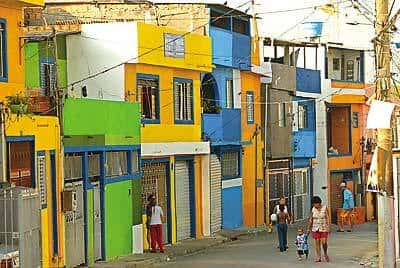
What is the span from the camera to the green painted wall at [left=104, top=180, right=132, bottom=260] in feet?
81.2

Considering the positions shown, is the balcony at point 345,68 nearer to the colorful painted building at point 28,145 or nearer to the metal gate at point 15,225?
the colorful painted building at point 28,145

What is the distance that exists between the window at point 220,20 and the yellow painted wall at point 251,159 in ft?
6.72

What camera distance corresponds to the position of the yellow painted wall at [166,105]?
2834cm

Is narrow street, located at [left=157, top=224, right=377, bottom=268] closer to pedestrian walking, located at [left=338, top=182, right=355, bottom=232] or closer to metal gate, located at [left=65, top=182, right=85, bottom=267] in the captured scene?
metal gate, located at [left=65, top=182, right=85, bottom=267]

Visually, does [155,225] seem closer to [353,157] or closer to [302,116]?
[302,116]

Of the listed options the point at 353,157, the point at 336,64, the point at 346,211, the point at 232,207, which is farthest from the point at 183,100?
the point at 353,157

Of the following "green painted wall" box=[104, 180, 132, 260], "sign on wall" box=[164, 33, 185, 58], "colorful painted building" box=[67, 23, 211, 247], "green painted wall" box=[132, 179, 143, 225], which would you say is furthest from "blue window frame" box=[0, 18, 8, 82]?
"sign on wall" box=[164, 33, 185, 58]

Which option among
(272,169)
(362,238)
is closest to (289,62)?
(272,169)

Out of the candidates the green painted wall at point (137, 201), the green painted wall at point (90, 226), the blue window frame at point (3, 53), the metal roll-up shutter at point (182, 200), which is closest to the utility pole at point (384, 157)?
the blue window frame at point (3, 53)

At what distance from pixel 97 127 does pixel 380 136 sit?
9.64 m

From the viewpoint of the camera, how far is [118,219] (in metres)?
25.6

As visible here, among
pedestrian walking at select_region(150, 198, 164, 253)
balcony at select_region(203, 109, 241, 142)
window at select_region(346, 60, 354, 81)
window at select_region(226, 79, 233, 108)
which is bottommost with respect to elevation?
pedestrian walking at select_region(150, 198, 164, 253)

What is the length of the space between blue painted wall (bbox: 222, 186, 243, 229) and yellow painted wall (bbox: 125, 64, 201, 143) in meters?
4.24

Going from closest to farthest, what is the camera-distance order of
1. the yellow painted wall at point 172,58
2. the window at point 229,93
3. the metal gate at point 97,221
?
the metal gate at point 97,221, the yellow painted wall at point 172,58, the window at point 229,93
